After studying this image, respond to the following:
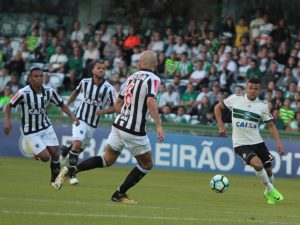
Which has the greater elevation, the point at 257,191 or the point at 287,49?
the point at 287,49

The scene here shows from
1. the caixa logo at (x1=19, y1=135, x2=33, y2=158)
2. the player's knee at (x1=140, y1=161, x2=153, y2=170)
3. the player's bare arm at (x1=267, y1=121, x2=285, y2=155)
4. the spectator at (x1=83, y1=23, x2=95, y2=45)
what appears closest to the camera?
the player's knee at (x1=140, y1=161, x2=153, y2=170)

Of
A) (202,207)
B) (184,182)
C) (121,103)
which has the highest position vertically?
(121,103)

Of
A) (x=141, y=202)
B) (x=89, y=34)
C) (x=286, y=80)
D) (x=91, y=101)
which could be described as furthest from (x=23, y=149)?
(x=141, y=202)

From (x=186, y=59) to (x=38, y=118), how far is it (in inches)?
453

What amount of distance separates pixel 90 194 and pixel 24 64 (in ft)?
49.4

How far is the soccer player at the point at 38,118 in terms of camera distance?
16.0 metres

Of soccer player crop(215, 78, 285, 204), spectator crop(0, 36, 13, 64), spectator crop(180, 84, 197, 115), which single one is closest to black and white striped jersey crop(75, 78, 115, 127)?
soccer player crop(215, 78, 285, 204)

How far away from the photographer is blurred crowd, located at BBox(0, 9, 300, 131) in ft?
82.6

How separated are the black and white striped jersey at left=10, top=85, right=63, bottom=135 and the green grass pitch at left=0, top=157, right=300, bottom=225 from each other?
0.99 meters

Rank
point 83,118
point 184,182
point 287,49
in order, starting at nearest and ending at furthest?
point 83,118, point 184,182, point 287,49

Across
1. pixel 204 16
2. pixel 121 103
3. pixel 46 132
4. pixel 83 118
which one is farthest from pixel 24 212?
pixel 204 16

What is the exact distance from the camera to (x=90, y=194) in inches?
579

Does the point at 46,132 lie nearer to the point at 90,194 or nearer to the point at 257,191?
the point at 90,194

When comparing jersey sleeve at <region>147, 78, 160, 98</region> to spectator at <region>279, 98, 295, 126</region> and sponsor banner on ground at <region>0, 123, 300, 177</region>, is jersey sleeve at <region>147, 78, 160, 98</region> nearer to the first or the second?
sponsor banner on ground at <region>0, 123, 300, 177</region>
